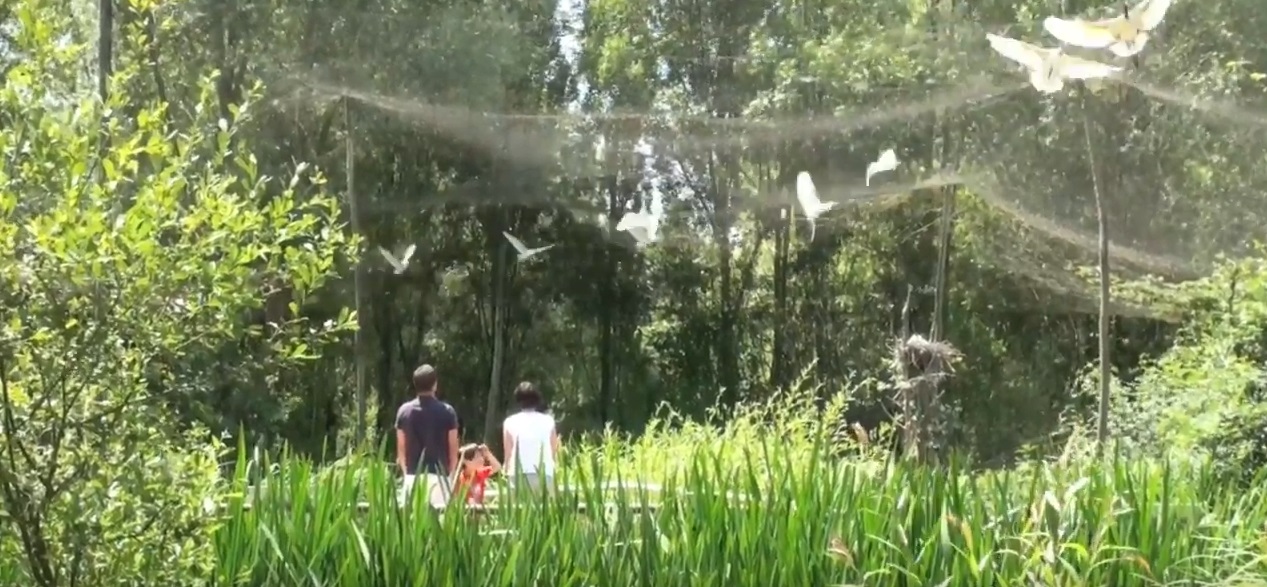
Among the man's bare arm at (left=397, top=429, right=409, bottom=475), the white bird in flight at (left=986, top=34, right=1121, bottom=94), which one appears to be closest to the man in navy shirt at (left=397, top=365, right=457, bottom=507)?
the man's bare arm at (left=397, top=429, right=409, bottom=475)

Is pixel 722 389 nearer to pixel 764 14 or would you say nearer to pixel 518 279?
pixel 518 279

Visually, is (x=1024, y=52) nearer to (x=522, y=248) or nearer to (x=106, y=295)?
(x=106, y=295)

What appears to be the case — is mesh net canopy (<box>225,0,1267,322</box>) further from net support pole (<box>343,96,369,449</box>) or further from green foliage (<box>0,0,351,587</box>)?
green foliage (<box>0,0,351,587</box>)

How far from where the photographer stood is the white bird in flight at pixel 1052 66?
5.17 meters

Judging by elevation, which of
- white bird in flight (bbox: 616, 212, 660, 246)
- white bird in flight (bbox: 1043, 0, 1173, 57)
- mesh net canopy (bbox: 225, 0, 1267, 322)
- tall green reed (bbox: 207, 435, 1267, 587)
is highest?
mesh net canopy (bbox: 225, 0, 1267, 322)

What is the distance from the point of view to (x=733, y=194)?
1041 cm

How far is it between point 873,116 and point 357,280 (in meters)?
4.34

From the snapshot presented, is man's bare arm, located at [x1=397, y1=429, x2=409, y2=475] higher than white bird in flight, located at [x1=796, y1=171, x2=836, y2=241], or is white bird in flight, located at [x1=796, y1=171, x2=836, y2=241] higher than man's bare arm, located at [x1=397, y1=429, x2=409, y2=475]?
white bird in flight, located at [x1=796, y1=171, x2=836, y2=241]

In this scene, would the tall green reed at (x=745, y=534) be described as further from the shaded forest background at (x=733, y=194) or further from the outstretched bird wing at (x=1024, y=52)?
the shaded forest background at (x=733, y=194)

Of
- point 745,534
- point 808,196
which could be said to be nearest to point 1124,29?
point 745,534

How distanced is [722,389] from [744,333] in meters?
0.62

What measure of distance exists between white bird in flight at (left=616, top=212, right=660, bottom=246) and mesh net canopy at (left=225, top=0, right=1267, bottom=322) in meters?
0.20

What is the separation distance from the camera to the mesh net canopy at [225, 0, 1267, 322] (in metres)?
8.25

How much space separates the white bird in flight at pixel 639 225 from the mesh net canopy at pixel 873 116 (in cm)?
20
